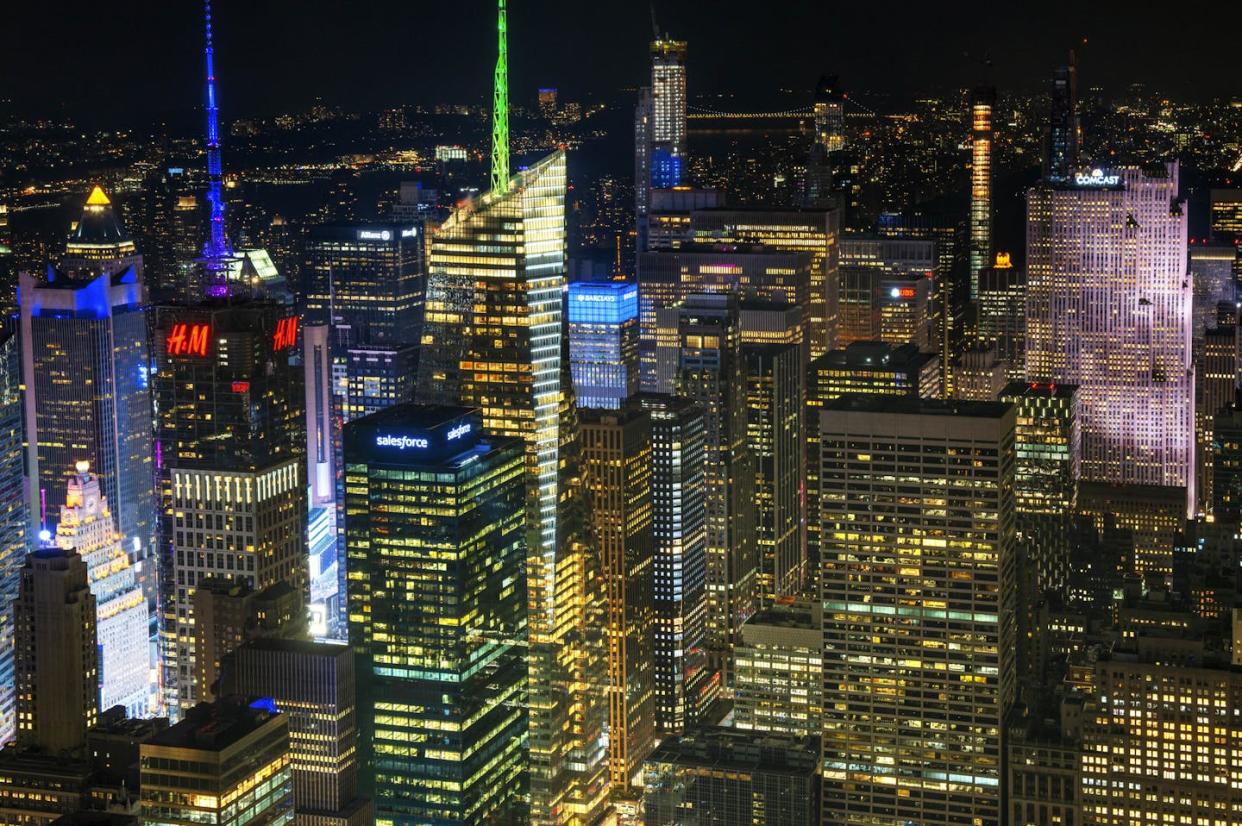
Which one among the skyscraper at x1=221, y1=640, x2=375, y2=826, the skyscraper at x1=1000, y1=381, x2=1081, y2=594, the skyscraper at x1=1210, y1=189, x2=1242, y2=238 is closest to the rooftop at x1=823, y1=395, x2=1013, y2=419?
the skyscraper at x1=1000, y1=381, x2=1081, y2=594

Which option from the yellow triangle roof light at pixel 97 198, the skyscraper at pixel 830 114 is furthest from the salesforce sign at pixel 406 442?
the skyscraper at pixel 830 114

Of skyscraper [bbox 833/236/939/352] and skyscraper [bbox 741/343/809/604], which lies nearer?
skyscraper [bbox 741/343/809/604]

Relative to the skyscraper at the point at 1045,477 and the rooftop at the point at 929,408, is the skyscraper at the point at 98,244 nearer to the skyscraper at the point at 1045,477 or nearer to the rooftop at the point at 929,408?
the rooftop at the point at 929,408

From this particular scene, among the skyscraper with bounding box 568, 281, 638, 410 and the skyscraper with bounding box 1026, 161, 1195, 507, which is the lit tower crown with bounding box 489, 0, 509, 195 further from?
the skyscraper with bounding box 1026, 161, 1195, 507

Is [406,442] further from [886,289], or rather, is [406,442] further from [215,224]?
[886,289]

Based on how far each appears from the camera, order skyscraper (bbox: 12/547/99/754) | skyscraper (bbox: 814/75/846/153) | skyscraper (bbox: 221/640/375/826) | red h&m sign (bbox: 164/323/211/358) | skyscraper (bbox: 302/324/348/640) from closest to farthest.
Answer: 1. skyscraper (bbox: 221/640/375/826)
2. skyscraper (bbox: 12/547/99/754)
3. skyscraper (bbox: 302/324/348/640)
4. red h&m sign (bbox: 164/323/211/358)
5. skyscraper (bbox: 814/75/846/153)

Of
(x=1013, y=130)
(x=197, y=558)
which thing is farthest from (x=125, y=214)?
(x=1013, y=130)
